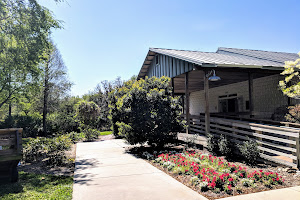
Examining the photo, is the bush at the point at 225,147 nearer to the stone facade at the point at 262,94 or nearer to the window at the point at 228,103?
the stone facade at the point at 262,94

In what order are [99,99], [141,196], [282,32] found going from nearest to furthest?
1. [141,196]
2. [282,32]
3. [99,99]

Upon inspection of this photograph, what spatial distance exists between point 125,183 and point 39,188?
189 cm

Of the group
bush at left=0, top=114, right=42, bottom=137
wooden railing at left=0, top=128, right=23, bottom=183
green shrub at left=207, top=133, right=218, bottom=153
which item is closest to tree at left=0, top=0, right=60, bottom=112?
wooden railing at left=0, top=128, right=23, bottom=183

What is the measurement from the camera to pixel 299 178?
492 cm

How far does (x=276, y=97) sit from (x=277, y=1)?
5706 millimetres

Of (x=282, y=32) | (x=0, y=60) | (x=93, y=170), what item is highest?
(x=282, y=32)

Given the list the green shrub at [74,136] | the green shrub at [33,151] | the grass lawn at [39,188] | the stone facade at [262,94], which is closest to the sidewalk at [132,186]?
the grass lawn at [39,188]

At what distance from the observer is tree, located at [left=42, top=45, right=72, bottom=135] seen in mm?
20878

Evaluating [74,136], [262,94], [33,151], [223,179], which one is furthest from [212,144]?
[74,136]

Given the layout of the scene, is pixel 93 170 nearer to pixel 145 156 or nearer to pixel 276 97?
pixel 145 156

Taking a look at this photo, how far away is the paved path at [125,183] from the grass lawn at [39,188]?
22 centimetres

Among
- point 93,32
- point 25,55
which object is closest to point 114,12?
point 93,32

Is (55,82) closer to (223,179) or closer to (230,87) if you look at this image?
(230,87)

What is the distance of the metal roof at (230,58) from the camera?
8586mm
